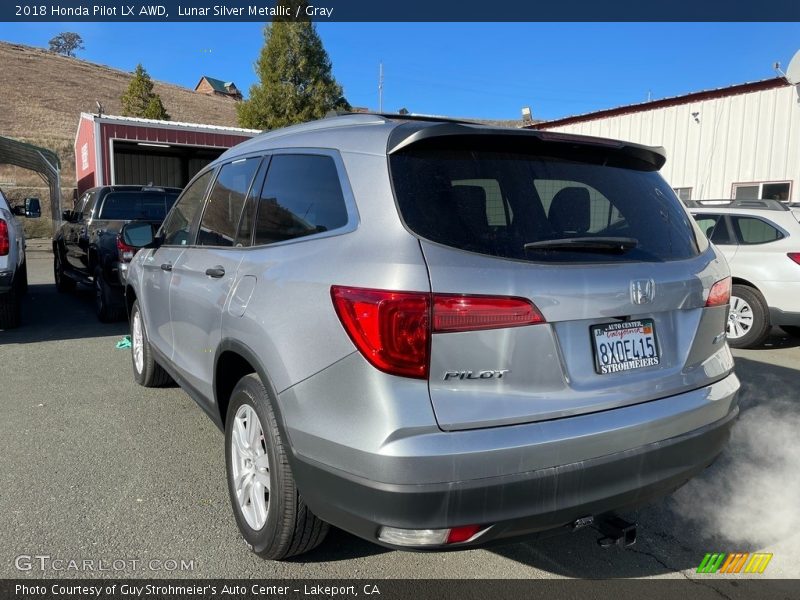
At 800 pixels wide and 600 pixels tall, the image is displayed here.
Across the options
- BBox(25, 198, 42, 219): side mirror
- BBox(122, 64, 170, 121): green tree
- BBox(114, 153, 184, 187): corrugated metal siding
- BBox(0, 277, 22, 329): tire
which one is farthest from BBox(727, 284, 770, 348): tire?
BBox(122, 64, 170, 121): green tree

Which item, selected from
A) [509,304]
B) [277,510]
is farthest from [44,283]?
[509,304]

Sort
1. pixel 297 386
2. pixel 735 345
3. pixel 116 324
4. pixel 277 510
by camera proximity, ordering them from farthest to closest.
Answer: pixel 116 324 → pixel 735 345 → pixel 277 510 → pixel 297 386

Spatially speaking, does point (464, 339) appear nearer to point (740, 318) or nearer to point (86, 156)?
point (740, 318)

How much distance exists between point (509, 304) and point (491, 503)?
64cm

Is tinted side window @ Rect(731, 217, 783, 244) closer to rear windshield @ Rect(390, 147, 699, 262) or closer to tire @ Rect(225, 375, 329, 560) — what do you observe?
rear windshield @ Rect(390, 147, 699, 262)

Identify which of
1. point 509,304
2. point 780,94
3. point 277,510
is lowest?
point 277,510

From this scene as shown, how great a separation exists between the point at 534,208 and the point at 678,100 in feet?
44.8

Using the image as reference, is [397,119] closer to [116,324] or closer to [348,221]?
[348,221]

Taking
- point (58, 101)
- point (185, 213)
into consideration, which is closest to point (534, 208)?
point (185, 213)

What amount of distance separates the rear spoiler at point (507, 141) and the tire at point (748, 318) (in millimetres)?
5007

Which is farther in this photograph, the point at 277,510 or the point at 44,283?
the point at 44,283

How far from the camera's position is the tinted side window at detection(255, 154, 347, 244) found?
238cm

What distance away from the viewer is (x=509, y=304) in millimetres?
1980

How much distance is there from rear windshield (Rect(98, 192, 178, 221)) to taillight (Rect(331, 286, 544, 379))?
24.2ft
